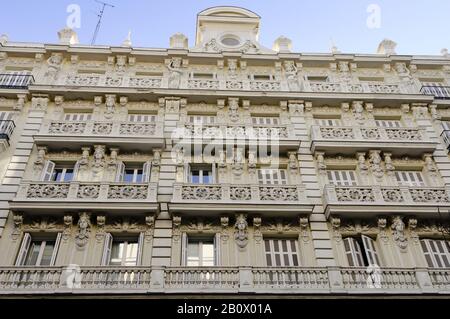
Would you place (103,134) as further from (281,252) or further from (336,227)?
(336,227)

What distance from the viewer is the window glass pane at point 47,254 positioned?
1297 cm

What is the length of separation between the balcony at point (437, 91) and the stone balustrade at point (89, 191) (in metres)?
13.4

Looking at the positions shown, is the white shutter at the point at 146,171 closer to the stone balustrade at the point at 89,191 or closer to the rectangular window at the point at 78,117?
the stone balustrade at the point at 89,191

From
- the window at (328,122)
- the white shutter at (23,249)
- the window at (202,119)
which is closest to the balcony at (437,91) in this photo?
the window at (328,122)

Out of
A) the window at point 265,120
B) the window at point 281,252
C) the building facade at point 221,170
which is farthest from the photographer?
the window at point 265,120

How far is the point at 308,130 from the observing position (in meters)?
17.1

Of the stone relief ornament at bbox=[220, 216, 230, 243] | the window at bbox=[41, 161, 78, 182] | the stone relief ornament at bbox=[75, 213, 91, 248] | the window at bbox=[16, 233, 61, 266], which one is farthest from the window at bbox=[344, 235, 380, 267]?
the window at bbox=[41, 161, 78, 182]

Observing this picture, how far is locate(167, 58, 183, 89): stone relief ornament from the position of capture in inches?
724

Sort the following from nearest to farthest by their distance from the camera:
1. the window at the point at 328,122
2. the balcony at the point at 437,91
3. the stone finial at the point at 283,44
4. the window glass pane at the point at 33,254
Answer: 1. the window glass pane at the point at 33,254
2. the window at the point at 328,122
3. the balcony at the point at 437,91
4. the stone finial at the point at 283,44

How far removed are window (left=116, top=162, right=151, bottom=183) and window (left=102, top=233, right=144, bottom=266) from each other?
2.30 metres

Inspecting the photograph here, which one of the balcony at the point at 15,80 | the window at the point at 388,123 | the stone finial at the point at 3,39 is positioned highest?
the stone finial at the point at 3,39

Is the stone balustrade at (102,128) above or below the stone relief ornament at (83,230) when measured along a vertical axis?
above

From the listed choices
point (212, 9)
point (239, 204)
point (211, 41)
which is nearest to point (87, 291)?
point (239, 204)
